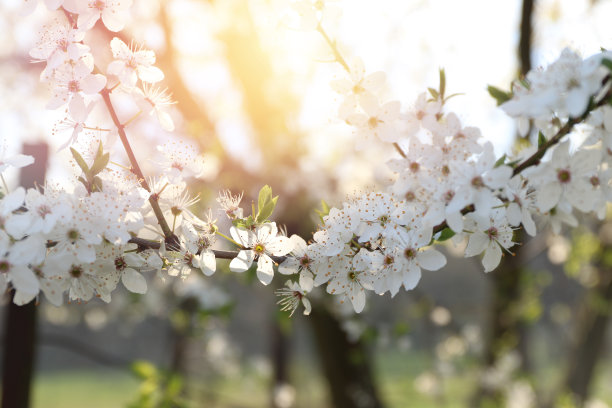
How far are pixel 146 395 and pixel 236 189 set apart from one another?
150cm

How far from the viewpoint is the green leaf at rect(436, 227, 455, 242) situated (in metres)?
0.98

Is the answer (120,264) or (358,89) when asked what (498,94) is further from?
(120,264)

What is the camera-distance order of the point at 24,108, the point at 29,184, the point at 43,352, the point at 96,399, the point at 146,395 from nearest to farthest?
the point at 29,184 < the point at 146,395 < the point at 24,108 < the point at 96,399 < the point at 43,352

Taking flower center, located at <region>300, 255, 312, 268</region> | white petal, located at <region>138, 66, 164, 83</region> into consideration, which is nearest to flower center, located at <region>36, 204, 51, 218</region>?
white petal, located at <region>138, 66, 164, 83</region>

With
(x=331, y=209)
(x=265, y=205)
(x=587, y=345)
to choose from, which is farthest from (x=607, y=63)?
(x=587, y=345)

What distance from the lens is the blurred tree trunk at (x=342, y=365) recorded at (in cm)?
402

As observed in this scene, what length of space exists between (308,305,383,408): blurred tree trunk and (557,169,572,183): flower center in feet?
10.5

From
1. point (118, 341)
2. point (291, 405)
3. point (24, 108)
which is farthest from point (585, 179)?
point (118, 341)

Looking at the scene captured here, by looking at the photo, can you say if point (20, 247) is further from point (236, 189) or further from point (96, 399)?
point (96, 399)

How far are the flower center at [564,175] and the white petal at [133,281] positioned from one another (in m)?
0.77

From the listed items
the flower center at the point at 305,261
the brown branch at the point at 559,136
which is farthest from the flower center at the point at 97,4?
the brown branch at the point at 559,136

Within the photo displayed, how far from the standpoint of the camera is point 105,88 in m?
1.01

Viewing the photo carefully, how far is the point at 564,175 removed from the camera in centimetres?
89

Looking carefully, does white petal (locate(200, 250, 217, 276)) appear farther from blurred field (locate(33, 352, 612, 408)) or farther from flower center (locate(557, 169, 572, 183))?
blurred field (locate(33, 352, 612, 408))
